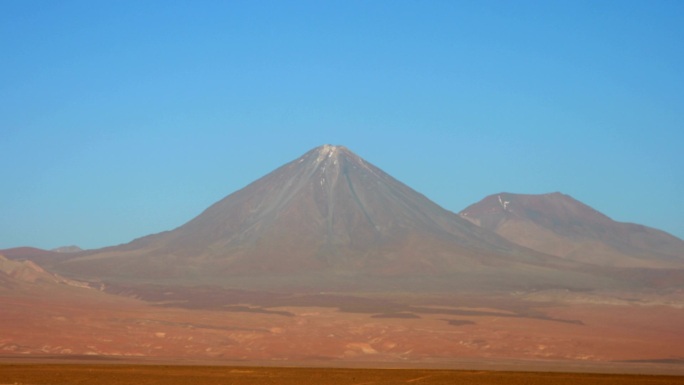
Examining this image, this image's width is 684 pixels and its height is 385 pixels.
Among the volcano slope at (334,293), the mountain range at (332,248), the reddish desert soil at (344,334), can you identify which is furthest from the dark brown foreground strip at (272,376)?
the mountain range at (332,248)

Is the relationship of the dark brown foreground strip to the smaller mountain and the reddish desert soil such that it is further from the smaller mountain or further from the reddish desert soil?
the smaller mountain

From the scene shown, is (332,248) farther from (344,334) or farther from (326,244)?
(344,334)

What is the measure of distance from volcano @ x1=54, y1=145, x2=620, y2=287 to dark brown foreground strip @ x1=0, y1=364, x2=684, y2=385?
7913cm

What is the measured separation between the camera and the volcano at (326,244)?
476 feet

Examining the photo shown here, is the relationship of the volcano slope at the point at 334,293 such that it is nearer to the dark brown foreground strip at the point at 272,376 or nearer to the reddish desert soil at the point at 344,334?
the reddish desert soil at the point at 344,334

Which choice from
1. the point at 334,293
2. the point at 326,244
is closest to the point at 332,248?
the point at 326,244

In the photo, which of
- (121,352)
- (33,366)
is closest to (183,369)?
(33,366)

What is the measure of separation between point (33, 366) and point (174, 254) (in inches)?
4183

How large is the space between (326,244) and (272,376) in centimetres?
10951

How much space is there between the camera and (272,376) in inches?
2037

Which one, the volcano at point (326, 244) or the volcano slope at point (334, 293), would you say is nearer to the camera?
the volcano slope at point (334, 293)

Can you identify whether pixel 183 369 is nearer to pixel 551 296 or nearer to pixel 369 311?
pixel 369 311

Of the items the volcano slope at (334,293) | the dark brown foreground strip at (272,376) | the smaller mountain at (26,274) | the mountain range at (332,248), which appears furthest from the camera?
the mountain range at (332,248)

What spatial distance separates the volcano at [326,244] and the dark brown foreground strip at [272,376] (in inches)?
3115
